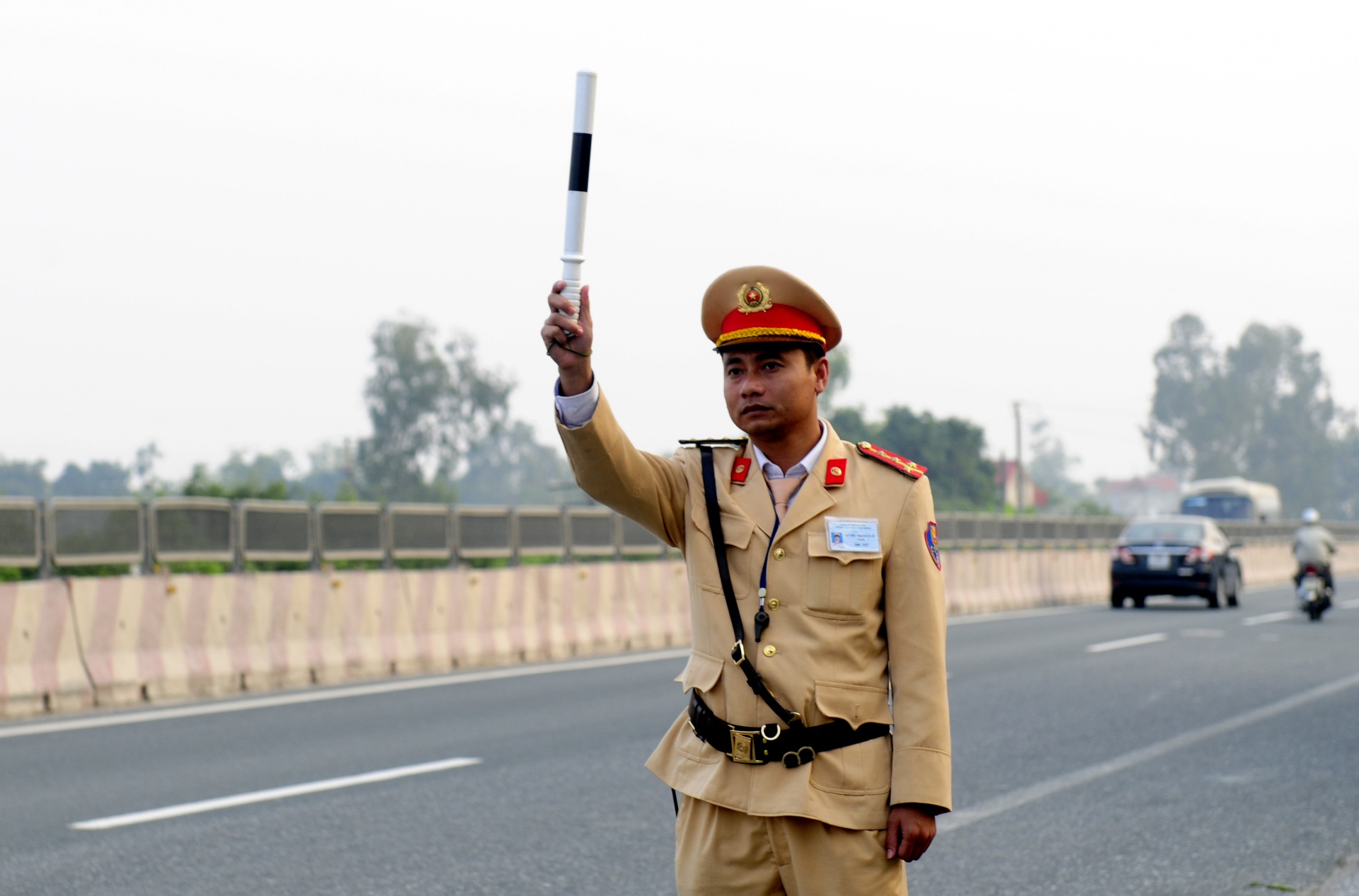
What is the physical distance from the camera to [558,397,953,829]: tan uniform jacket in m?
2.88

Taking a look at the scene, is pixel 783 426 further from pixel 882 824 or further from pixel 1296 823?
pixel 1296 823

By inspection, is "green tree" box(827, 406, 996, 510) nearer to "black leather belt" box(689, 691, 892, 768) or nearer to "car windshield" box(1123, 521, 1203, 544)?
"car windshield" box(1123, 521, 1203, 544)

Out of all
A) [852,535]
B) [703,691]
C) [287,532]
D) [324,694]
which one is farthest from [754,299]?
[287,532]

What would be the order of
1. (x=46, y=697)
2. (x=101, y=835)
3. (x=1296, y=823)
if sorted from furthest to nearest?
(x=46, y=697) < (x=1296, y=823) < (x=101, y=835)

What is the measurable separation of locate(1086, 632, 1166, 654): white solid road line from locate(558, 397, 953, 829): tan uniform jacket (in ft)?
42.9

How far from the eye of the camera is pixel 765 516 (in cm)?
301

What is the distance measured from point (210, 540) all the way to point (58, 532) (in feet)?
4.58

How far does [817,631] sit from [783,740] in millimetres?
218

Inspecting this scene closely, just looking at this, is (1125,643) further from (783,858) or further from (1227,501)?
(1227,501)

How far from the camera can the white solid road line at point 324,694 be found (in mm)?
9734

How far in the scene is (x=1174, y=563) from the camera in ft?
77.4

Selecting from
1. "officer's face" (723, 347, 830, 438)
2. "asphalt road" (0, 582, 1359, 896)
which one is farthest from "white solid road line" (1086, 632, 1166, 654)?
"officer's face" (723, 347, 830, 438)

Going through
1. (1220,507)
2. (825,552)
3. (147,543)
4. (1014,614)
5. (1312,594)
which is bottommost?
(1014,614)

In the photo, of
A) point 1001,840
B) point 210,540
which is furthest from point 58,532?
point 1001,840
